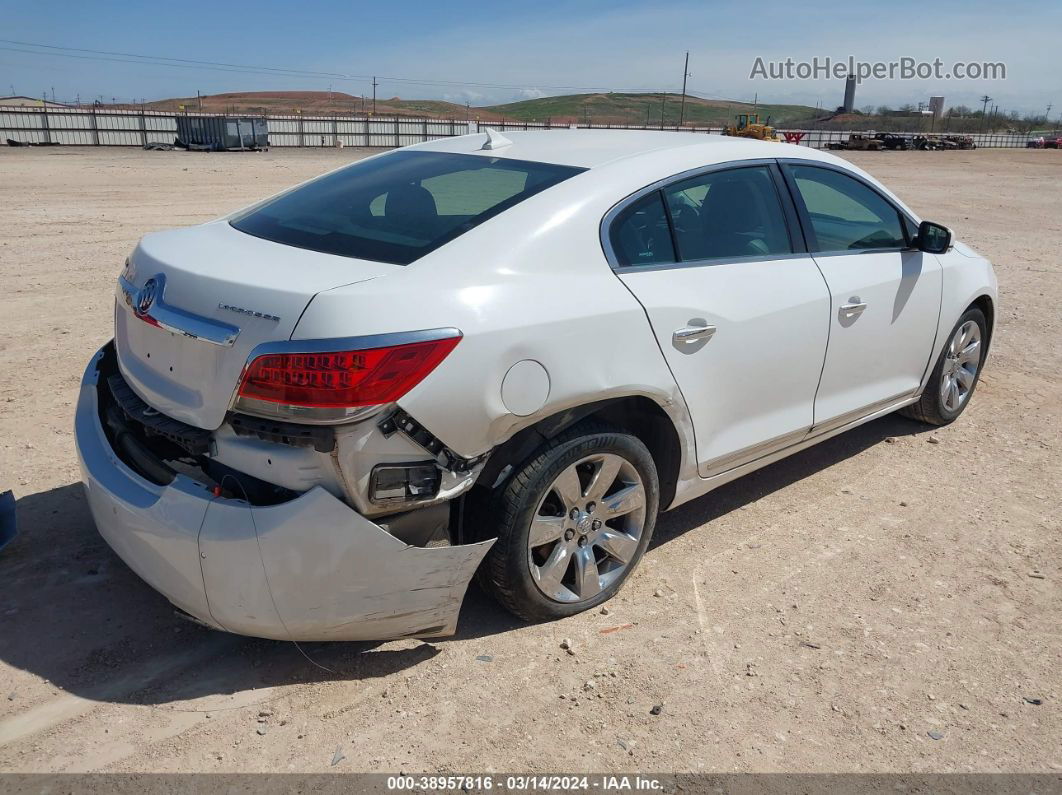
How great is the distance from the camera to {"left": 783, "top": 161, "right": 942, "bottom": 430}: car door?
415cm

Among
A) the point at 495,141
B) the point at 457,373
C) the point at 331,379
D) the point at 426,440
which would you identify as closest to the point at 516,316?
the point at 457,373

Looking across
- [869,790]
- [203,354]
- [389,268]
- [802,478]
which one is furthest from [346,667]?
[802,478]

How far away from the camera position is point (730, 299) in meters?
3.59

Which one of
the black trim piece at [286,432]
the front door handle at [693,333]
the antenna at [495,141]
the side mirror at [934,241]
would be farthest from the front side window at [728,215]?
the black trim piece at [286,432]

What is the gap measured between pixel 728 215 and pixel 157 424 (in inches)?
94.6

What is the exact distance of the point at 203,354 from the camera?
2.76 metres

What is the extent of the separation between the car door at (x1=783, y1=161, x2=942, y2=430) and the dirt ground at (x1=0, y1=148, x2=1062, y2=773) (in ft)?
1.85

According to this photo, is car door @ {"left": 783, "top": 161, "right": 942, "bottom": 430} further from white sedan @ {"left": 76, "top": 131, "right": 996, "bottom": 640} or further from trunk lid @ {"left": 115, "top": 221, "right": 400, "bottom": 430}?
trunk lid @ {"left": 115, "top": 221, "right": 400, "bottom": 430}

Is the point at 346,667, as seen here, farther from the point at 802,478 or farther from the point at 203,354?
the point at 802,478

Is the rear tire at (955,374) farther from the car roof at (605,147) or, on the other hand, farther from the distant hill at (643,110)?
the distant hill at (643,110)

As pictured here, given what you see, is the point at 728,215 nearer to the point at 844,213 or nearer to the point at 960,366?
the point at 844,213

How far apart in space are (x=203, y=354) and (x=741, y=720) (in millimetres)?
2061

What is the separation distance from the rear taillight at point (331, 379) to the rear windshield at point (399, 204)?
454 millimetres

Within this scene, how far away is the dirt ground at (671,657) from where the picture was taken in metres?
2.74
